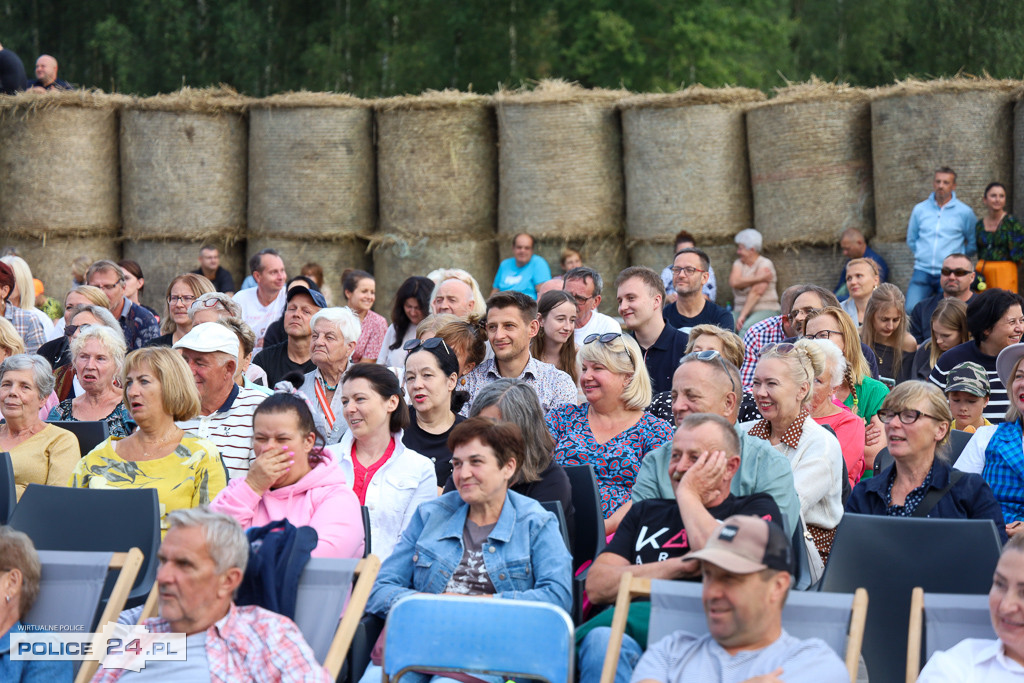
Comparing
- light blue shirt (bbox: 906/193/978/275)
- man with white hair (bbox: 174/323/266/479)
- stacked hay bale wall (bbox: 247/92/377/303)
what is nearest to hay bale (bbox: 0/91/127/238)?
stacked hay bale wall (bbox: 247/92/377/303)

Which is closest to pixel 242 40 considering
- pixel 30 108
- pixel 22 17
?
pixel 22 17

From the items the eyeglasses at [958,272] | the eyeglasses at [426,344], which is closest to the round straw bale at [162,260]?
the eyeglasses at [426,344]

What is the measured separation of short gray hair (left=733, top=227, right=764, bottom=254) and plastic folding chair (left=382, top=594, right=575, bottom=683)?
7.59 metres

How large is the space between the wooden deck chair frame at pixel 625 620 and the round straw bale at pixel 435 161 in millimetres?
8063

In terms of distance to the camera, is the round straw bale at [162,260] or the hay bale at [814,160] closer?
the hay bale at [814,160]

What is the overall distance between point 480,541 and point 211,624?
101cm

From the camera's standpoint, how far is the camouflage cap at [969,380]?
5.94m

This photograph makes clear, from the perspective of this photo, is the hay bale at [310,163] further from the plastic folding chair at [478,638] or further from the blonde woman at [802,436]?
the plastic folding chair at [478,638]

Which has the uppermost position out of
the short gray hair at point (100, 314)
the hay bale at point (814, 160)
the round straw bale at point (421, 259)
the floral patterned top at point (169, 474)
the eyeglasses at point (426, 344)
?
the hay bale at point (814, 160)

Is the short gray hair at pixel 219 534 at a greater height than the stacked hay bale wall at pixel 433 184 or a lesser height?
lesser

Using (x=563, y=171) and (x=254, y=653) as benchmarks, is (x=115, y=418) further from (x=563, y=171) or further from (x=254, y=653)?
(x=563, y=171)

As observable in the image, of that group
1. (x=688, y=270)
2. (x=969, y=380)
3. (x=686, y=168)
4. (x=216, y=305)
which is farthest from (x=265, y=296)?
(x=969, y=380)

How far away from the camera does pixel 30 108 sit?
1157cm

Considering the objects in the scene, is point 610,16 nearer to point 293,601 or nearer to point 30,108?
point 30,108
